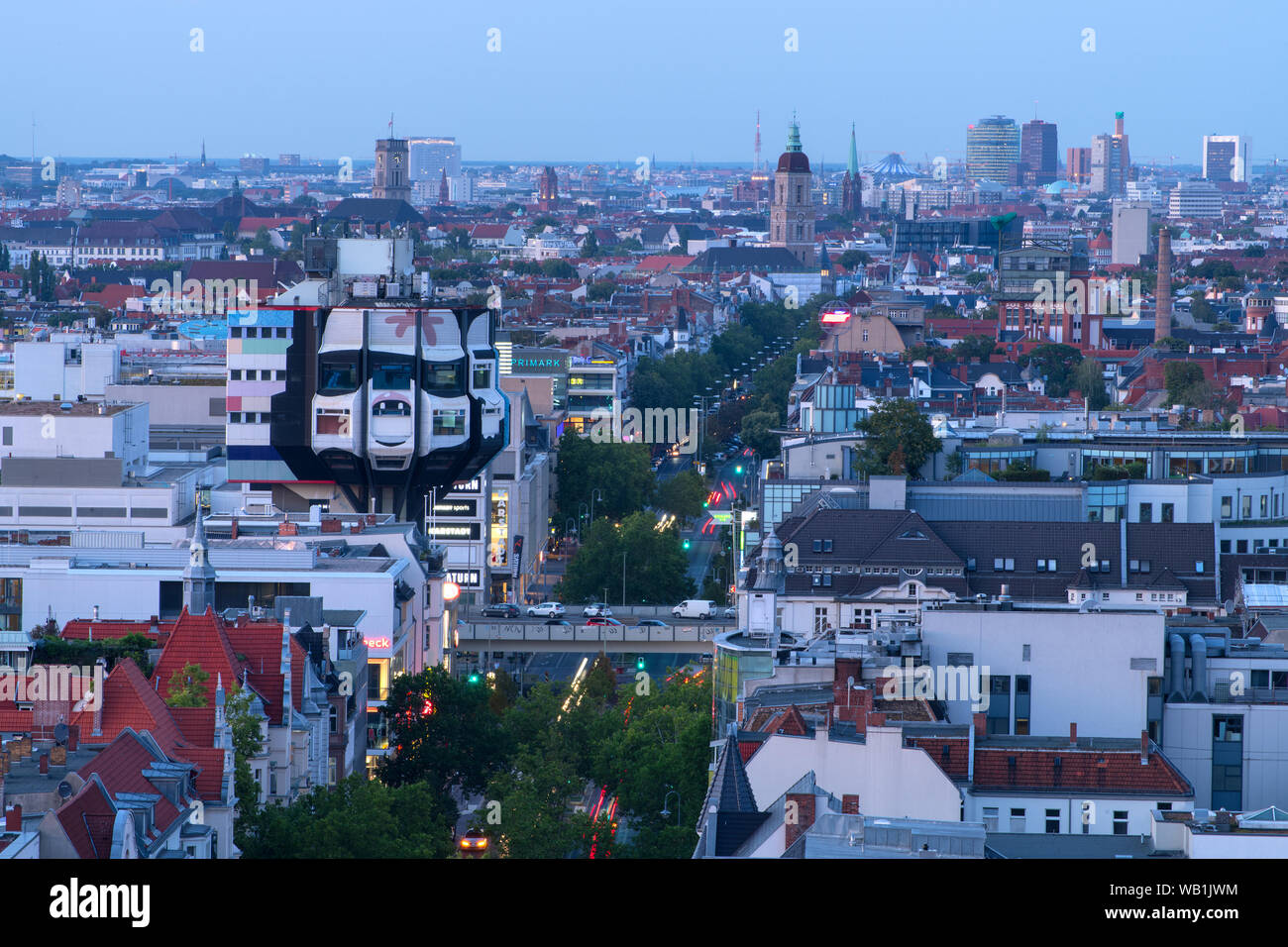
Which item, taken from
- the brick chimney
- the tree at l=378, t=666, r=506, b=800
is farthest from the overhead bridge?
the brick chimney

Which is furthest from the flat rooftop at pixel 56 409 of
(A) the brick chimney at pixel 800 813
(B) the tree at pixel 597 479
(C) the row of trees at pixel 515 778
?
(A) the brick chimney at pixel 800 813

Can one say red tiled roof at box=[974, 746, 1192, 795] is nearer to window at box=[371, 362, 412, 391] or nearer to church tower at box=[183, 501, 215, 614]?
church tower at box=[183, 501, 215, 614]

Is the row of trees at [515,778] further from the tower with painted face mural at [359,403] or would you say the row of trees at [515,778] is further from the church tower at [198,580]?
the tower with painted face mural at [359,403]

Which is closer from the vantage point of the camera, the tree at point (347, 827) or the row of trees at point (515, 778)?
the tree at point (347, 827)

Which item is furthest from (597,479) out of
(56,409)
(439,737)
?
(439,737)
